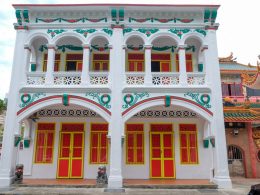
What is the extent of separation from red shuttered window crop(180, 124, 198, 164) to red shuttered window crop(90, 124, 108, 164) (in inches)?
138

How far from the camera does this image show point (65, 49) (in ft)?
37.1

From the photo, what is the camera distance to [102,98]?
9352 mm

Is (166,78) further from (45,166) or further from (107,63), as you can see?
(45,166)

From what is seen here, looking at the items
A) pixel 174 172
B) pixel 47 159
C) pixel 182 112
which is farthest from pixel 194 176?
pixel 47 159

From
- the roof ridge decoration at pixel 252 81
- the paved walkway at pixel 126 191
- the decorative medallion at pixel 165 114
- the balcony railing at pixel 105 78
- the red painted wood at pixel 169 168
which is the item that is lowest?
the paved walkway at pixel 126 191

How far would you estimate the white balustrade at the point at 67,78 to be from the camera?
31.7 feet

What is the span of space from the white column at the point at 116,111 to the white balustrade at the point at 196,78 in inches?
111

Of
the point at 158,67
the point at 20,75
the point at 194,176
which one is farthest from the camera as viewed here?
the point at 158,67

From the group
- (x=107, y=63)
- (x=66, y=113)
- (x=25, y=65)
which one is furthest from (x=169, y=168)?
(x=25, y=65)

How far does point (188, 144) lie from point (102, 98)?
14.9ft

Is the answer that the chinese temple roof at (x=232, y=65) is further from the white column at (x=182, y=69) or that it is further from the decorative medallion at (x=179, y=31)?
the white column at (x=182, y=69)

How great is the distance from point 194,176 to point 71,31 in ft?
27.5

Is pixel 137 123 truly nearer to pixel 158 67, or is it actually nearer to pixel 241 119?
pixel 158 67

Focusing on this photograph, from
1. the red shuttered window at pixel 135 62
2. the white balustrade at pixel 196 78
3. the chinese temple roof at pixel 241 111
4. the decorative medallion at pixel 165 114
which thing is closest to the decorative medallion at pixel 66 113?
the decorative medallion at pixel 165 114
